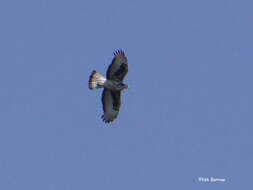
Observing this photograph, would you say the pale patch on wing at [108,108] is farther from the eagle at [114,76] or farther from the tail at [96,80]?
the tail at [96,80]

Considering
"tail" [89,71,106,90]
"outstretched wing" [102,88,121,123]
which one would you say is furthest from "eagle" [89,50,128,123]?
"outstretched wing" [102,88,121,123]

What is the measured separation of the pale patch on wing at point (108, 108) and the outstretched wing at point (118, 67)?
112 centimetres

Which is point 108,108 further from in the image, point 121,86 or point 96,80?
point 96,80

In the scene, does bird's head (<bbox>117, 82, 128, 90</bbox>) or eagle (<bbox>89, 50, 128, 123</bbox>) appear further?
bird's head (<bbox>117, 82, 128, 90</bbox>)

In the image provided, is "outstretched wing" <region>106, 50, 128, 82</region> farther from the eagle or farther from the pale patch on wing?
the pale patch on wing

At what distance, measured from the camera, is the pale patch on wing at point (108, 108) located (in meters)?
30.8

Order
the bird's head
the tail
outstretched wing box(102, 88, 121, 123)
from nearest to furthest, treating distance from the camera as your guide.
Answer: the tail → the bird's head → outstretched wing box(102, 88, 121, 123)

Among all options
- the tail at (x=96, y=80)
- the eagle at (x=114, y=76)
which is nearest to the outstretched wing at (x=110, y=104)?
the eagle at (x=114, y=76)

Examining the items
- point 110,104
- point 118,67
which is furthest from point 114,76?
point 110,104

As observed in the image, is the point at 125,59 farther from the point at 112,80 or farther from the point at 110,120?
the point at 110,120

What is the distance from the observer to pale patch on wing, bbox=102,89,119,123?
30828 mm

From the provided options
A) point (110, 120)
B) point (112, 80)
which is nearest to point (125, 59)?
point (112, 80)

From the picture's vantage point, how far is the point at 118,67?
97.8 feet

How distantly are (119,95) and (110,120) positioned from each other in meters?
1.13
